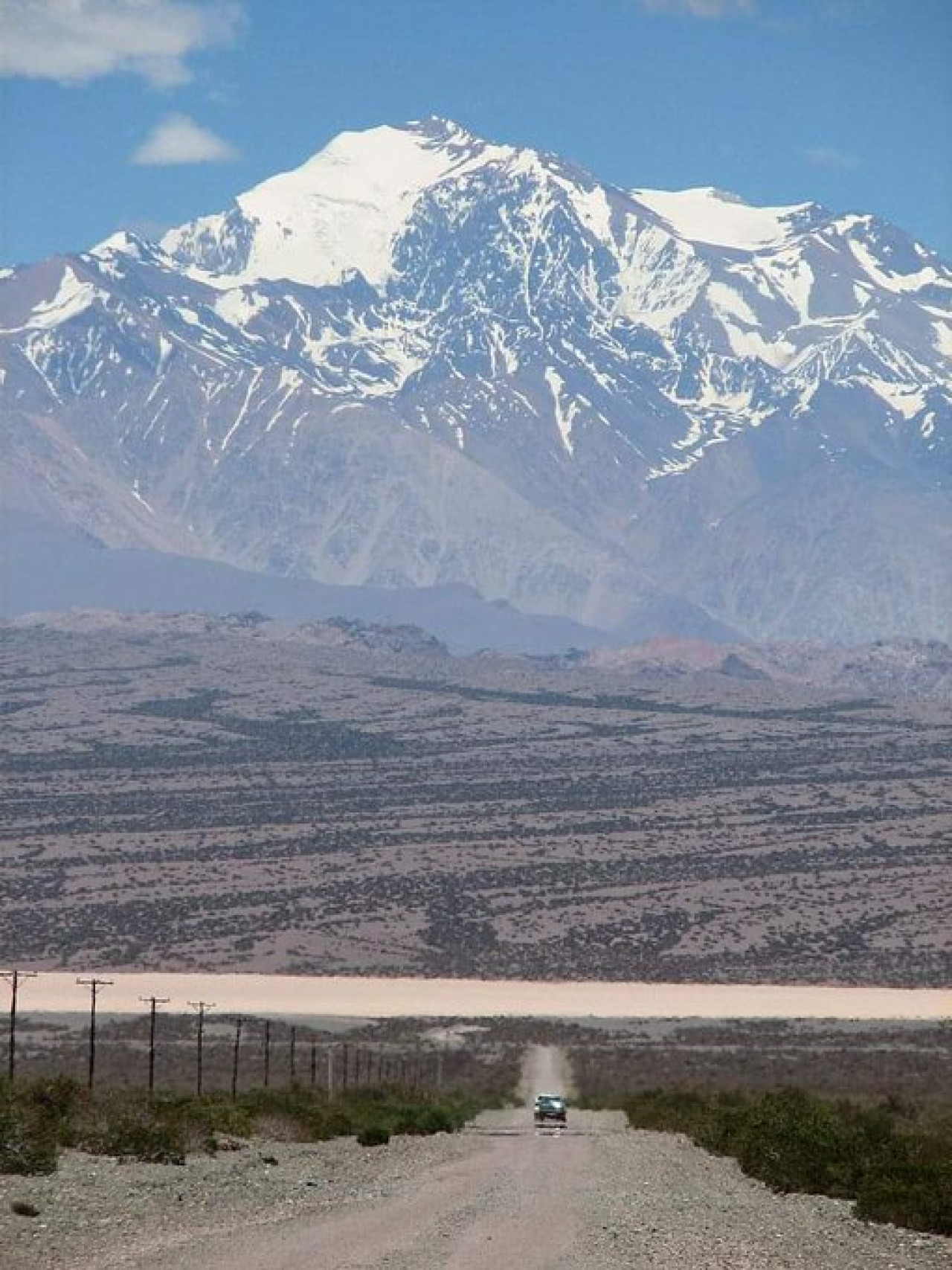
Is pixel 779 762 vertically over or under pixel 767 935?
over

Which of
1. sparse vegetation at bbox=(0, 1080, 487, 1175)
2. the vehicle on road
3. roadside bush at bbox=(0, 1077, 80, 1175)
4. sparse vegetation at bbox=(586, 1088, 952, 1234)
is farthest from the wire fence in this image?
roadside bush at bbox=(0, 1077, 80, 1175)

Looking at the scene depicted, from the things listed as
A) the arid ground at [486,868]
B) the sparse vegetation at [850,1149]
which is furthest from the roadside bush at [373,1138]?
the arid ground at [486,868]

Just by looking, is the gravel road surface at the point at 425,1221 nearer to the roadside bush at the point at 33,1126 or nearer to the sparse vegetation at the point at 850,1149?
the roadside bush at the point at 33,1126

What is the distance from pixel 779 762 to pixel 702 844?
146 ft

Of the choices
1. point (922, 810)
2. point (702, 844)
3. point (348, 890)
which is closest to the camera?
point (348, 890)

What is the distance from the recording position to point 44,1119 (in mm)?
34031

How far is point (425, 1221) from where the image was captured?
27.5 metres

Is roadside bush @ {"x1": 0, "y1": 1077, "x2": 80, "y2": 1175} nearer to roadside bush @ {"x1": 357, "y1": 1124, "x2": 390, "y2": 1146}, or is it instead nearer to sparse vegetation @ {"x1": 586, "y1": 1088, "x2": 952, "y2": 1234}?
roadside bush @ {"x1": 357, "y1": 1124, "x2": 390, "y2": 1146}

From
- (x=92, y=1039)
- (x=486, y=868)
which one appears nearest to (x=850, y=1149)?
(x=92, y=1039)

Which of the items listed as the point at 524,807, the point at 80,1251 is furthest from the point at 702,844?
the point at 80,1251

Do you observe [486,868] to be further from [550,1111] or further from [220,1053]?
[550,1111]

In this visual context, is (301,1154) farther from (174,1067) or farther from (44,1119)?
(174,1067)

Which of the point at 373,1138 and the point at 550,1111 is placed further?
the point at 550,1111

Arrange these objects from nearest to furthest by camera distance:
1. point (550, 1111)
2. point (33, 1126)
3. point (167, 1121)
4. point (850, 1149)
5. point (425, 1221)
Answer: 1. point (425, 1221)
2. point (33, 1126)
3. point (850, 1149)
4. point (167, 1121)
5. point (550, 1111)
